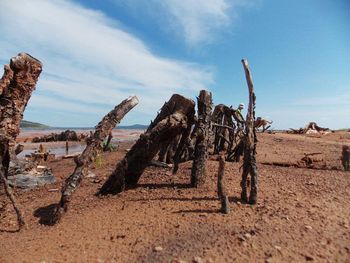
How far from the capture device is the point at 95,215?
5.66 m

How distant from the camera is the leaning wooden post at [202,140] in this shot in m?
6.78

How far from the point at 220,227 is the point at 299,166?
215 inches

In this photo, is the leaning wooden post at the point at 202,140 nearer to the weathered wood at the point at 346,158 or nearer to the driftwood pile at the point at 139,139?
the driftwood pile at the point at 139,139

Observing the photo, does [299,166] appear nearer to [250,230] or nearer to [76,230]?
[250,230]

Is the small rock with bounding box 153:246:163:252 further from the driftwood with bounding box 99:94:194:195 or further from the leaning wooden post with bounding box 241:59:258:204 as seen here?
the driftwood with bounding box 99:94:194:195

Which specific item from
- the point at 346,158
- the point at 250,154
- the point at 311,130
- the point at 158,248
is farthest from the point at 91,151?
the point at 311,130

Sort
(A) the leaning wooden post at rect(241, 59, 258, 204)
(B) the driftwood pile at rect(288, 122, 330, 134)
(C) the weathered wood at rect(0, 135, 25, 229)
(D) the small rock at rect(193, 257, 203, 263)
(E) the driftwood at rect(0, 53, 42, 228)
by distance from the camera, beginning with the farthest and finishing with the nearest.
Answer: (B) the driftwood pile at rect(288, 122, 330, 134)
(E) the driftwood at rect(0, 53, 42, 228)
(A) the leaning wooden post at rect(241, 59, 258, 204)
(C) the weathered wood at rect(0, 135, 25, 229)
(D) the small rock at rect(193, 257, 203, 263)

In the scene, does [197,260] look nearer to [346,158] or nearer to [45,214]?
[45,214]

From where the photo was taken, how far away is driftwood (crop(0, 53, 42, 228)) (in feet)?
20.8

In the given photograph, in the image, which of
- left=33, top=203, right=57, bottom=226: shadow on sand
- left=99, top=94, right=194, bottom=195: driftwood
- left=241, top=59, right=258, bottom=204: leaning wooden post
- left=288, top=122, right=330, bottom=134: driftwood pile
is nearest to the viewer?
left=33, top=203, right=57, bottom=226: shadow on sand

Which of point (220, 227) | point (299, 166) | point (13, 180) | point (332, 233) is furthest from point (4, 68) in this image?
point (299, 166)

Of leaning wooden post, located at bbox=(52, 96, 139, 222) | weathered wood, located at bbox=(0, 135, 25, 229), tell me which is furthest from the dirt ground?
leaning wooden post, located at bbox=(52, 96, 139, 222)

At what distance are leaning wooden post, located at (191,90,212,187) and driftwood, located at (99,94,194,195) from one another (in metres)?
0.26

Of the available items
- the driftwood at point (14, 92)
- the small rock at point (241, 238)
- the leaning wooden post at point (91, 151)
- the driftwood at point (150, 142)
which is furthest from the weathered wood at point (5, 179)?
the small rock at point (241, 238)
